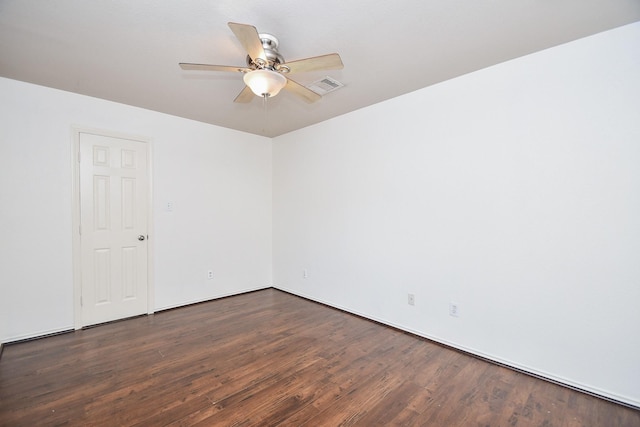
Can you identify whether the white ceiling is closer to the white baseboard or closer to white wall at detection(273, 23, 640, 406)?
white wall at detection(273, 23, 640, 406)

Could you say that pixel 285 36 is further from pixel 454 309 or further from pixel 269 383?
pixel 454 309

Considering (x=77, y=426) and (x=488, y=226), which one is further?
(x=488, y=226)

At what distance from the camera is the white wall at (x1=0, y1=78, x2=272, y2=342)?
2678mm

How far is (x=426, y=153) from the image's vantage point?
9.27 feet

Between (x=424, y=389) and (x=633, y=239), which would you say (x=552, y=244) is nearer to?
(x=633, y=239)

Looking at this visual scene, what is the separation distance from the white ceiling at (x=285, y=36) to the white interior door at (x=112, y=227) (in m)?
0.71

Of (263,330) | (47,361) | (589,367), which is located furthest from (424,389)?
(47,361)

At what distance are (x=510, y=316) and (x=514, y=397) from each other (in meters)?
0.61

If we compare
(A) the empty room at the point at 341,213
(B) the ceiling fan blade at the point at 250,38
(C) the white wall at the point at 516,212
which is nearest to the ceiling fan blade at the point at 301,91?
(A) the empty room at the point at 341,213

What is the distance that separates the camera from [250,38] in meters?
1.53

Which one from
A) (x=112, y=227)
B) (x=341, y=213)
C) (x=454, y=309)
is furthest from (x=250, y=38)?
(x=112, y=227)

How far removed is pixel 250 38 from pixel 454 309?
8.96 ft

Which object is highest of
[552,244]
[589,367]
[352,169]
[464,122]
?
[464,122]

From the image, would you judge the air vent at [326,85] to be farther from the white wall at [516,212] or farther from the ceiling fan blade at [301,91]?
the white wall at [516,212]
